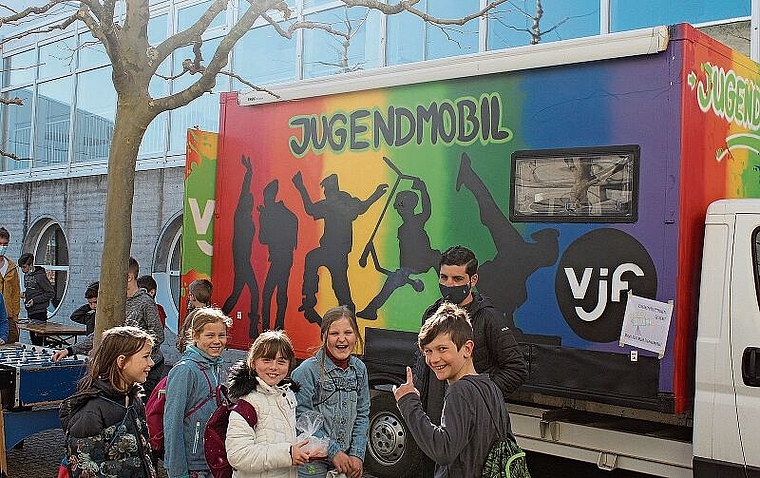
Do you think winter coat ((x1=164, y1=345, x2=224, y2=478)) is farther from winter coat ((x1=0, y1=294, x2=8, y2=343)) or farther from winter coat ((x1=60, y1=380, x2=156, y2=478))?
winter coat ((x1=0, y1=294, x2=8, y2=343))

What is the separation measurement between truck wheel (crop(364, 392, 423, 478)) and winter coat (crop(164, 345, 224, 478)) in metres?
2.37

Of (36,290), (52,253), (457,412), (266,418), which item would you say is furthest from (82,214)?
(457,412)

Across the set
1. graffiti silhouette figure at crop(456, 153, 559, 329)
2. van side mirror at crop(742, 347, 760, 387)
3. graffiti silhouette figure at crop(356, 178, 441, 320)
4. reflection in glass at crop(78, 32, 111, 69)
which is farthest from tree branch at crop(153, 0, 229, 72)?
reflection in glass at crop(78, 32, 111, 69)

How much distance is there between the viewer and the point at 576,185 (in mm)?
5980

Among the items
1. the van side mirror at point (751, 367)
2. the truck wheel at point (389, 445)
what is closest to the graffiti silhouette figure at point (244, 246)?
the truck wheel at point (389, 445)

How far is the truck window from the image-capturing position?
5.73 m

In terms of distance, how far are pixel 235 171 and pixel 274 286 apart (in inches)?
49.6

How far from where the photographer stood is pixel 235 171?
8.29m

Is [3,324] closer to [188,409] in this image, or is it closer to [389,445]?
[389,445]

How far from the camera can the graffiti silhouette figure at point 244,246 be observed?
7.98m

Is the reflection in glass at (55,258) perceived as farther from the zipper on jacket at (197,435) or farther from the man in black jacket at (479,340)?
the man in black jacket at (479,340)

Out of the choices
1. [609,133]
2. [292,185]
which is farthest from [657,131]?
[292,185]

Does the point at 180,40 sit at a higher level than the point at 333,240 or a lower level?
higher

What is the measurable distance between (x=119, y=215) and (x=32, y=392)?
5.29 feet
